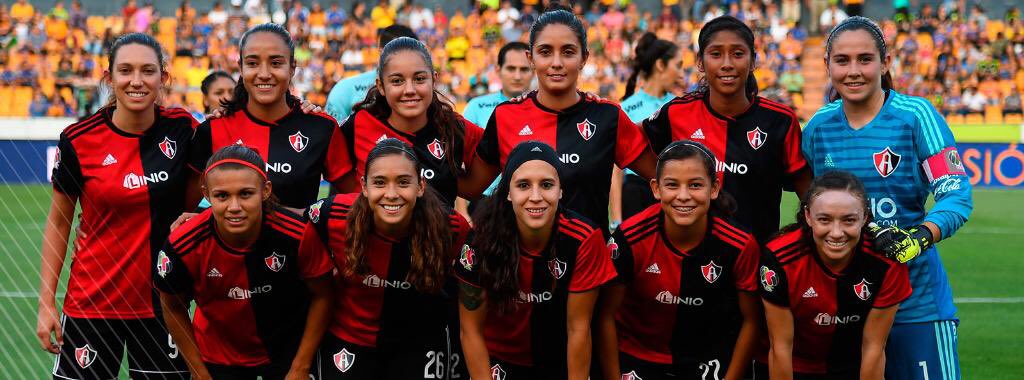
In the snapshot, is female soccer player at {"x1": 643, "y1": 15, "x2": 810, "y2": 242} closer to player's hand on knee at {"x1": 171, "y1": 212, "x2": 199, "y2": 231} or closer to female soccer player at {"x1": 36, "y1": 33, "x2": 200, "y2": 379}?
player's hand on knee at {"x1": 171, "y1": 212, "x2": 199, "y2": 231}

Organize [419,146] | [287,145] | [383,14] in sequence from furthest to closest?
[383,14] < [419,146] < [287,145]

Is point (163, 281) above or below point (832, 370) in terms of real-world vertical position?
above

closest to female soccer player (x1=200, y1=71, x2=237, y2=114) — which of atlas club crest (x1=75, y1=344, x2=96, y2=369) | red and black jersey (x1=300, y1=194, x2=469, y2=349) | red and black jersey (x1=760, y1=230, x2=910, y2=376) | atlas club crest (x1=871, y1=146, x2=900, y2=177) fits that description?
atlas club crest (x1=75, y1=344, x2=96, y2=369)

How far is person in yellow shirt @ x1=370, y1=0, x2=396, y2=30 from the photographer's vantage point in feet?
105

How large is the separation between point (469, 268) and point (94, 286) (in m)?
1.80

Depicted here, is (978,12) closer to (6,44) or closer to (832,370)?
(6,44)

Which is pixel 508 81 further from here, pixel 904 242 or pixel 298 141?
pixel 904 242

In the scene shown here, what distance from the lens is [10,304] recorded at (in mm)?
9930

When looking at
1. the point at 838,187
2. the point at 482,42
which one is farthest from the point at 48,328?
the point at 482,42

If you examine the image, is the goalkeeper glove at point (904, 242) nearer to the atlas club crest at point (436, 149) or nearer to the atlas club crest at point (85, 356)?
the atlas club crest at point (436, 149)

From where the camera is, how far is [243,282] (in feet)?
Result: 17.0

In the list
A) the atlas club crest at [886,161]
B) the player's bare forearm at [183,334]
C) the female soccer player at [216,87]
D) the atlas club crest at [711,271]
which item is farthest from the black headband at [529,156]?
the female soccer player at [216,87]

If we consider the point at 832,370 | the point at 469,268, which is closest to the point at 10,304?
the point at 469,268

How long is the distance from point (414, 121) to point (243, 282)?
1185mm
